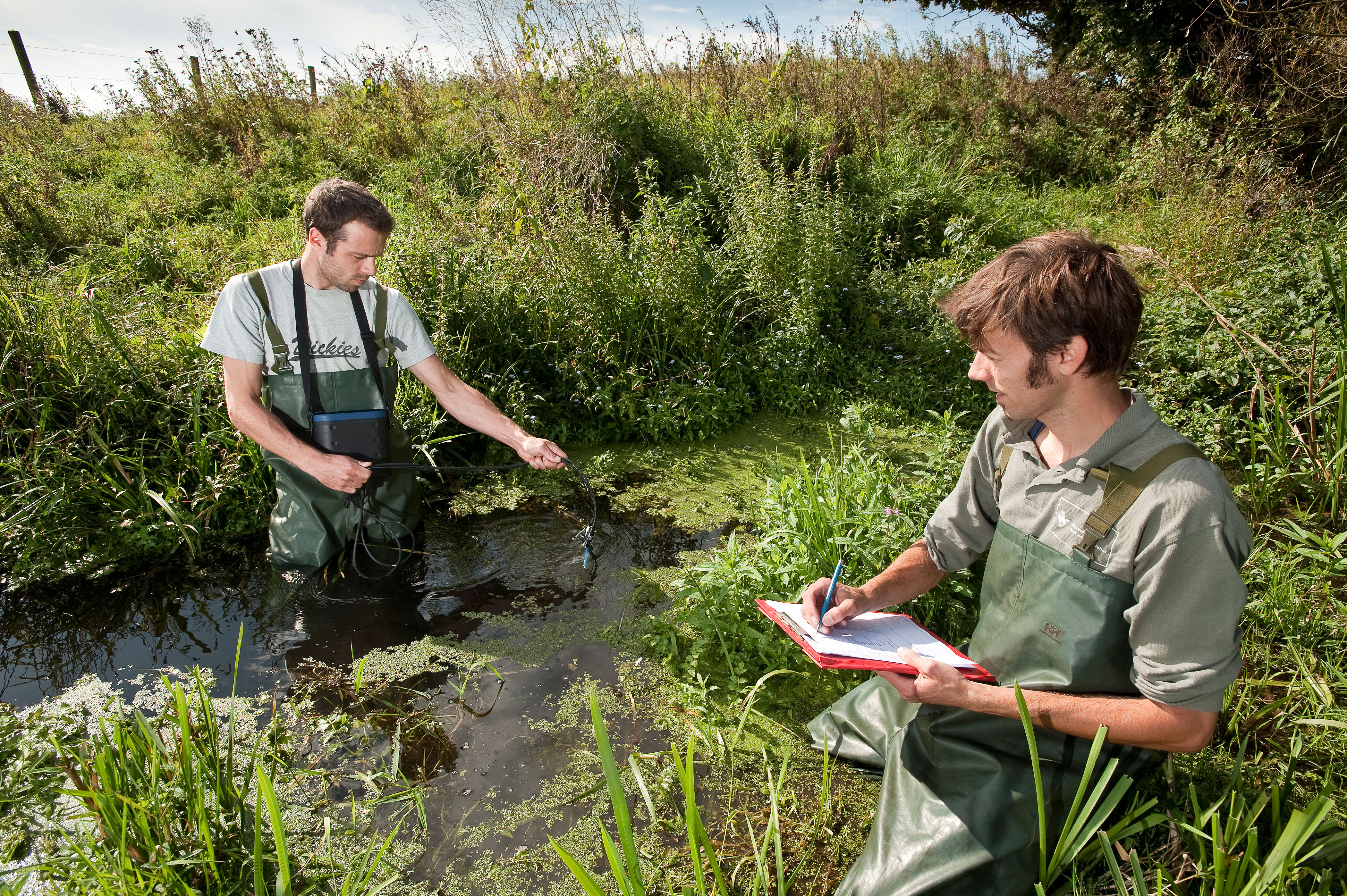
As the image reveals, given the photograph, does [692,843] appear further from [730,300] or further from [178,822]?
[730,300]

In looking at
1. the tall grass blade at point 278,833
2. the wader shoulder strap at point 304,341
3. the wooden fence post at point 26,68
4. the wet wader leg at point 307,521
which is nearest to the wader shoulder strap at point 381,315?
the wader shoulder strap at point 304,341

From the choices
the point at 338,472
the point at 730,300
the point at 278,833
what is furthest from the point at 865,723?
the point at 730,300

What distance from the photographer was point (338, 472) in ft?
9.34

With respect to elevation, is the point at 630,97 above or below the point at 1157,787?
above

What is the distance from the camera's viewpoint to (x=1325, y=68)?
6059mm

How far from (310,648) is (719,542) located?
1.77m

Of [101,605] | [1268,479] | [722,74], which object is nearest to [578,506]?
[101,605]

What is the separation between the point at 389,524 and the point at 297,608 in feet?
1.59

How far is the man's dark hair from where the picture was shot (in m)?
2.69

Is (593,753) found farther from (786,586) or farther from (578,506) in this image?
(578,506)

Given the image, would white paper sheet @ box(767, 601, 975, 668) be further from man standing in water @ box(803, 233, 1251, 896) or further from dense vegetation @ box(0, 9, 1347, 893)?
dense vegetation @ box(0, 9, 1347, 893)

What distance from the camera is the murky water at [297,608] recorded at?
9.38ft

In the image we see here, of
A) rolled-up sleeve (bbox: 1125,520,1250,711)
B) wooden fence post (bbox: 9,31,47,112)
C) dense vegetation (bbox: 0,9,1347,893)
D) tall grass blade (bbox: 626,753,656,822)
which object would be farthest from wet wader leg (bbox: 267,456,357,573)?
wooden fence post (bbox: 9,31,47,112)

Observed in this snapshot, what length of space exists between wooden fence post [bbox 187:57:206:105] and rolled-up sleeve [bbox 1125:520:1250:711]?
1097 cm
